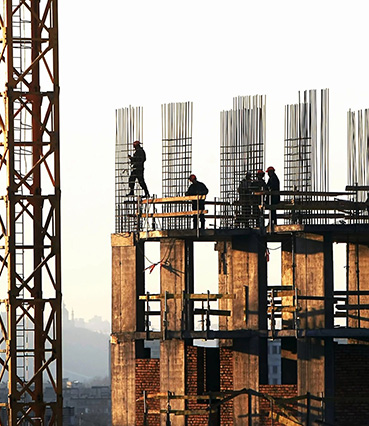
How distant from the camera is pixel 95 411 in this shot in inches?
6658

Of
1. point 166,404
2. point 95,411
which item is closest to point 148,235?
point 166,404

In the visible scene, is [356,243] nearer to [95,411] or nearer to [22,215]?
[22,215]

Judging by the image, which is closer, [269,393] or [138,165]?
[269,393]

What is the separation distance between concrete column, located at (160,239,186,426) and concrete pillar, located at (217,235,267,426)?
56.7 inches

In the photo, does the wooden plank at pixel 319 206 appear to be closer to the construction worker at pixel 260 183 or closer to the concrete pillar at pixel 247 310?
the construction worker at pixel 260 183

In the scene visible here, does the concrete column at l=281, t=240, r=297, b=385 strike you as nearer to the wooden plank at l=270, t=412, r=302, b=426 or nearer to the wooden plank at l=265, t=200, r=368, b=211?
the wooden plank at l=265, t=200, r=368, b=211

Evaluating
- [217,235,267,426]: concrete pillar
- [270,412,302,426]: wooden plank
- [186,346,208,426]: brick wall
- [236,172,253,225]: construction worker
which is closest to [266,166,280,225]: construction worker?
[236,172,253,225]: construction worker

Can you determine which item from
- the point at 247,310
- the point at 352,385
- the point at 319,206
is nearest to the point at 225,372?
the point at 247,310

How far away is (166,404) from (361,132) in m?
9.83

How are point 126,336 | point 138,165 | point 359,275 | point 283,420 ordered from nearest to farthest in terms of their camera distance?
1. point 283,420
2. point 126,336
3. point 138,165
4. point 359,275

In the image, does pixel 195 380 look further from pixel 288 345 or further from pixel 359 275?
pixel 359 275

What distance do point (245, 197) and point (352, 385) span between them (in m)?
6.15

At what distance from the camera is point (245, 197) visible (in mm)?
40125

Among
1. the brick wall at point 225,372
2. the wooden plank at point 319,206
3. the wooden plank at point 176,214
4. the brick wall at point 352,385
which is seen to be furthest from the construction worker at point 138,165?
the brick wall at point 352,385
